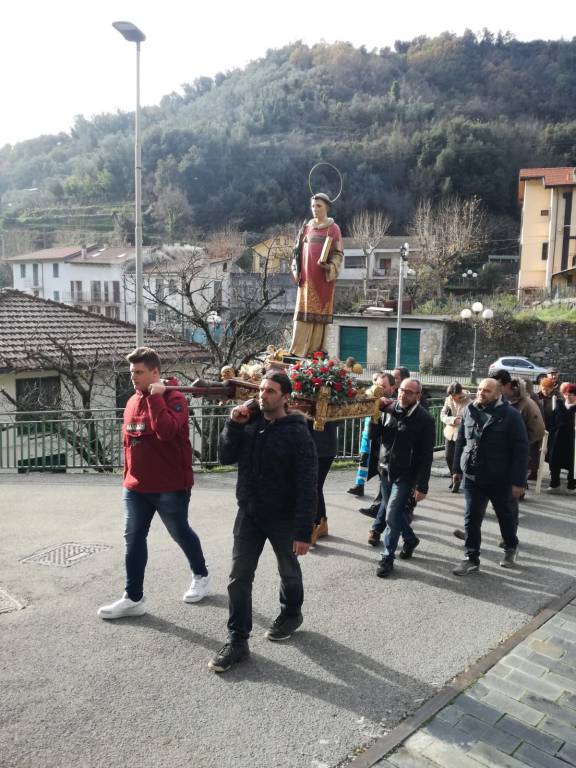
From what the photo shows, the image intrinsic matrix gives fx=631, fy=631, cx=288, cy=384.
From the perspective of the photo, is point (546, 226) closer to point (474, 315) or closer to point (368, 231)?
point (368, 231)

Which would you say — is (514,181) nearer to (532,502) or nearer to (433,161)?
(433,161)

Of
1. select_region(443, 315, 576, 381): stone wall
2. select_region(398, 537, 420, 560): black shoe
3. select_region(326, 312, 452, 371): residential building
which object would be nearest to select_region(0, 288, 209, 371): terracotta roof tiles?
select_region(398, 537, 420, 560): black shoe

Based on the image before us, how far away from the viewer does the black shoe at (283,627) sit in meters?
4.41

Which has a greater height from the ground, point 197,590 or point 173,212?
point 173,212

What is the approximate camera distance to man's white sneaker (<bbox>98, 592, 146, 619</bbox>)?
468 centimetres

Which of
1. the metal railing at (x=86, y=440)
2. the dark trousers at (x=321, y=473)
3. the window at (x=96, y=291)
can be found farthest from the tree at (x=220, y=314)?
the window at (x=96, y=291)

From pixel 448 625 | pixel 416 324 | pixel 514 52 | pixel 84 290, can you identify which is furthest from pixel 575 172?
pixel 514 52

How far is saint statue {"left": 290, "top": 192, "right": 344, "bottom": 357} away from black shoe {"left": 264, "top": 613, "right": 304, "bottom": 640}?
3904mm

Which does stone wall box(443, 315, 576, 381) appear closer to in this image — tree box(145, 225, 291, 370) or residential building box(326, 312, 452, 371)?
residential building box(326, 312, 452, 371)

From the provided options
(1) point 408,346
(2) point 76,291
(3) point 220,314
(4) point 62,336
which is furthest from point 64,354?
(2) point 76,291

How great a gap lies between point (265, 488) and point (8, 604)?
8.21ft

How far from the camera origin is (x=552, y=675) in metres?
4.04

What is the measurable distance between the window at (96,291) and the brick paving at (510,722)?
2206 inches

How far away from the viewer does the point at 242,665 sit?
13.4 ft
